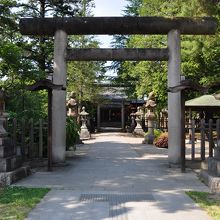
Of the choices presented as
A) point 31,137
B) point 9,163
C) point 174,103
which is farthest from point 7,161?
point 174,103

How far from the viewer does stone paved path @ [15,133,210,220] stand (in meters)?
6.82

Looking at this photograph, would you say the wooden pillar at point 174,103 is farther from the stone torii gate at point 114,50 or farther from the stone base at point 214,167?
the stone base at point 214,167

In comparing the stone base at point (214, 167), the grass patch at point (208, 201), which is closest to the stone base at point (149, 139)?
the stone base at point (214, 167)

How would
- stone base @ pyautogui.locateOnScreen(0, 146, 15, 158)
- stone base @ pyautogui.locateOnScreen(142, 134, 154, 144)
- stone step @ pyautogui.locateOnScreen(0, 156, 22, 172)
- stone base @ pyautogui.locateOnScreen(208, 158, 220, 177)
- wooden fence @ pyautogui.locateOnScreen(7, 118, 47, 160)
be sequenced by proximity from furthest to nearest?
stone base @ pyautogui.locateOnScreen(142, 134, 154, 144), wooden fence @ pyautogui.locateOnScreen(7, 118, 47, 160), stone base @ pyautogui.locateOnScreen(0, 146, 15, 158), stone step @ pyautogui.locateOnScreen(0, 156, 22, 172), stone base @ pyautogui.locateOnScreen(208, 158, 220, 177)

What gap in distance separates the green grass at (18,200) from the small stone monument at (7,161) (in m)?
0.49

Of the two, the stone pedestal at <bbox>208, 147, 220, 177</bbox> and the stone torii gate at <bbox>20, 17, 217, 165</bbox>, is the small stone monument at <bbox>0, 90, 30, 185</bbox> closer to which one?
the stone torii gate at <bbox>20, 17, 217, 165</bbox>

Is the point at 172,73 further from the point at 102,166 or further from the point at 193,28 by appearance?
the point at 102,166

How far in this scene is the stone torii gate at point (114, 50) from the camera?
13.4 m

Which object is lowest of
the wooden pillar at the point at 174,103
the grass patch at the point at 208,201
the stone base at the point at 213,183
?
the grass patch at the point at 208,201

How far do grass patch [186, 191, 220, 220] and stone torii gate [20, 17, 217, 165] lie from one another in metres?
4.73

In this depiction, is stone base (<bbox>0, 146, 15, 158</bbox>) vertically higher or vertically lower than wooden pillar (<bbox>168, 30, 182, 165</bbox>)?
lower

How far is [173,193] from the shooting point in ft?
28.5

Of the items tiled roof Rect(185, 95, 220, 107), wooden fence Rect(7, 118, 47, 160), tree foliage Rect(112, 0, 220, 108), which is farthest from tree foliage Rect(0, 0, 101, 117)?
tiled roof Rect(185, 95, 220, 107)

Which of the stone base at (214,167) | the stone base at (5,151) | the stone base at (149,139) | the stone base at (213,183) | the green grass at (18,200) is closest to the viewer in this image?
the green grass at (18,200)
